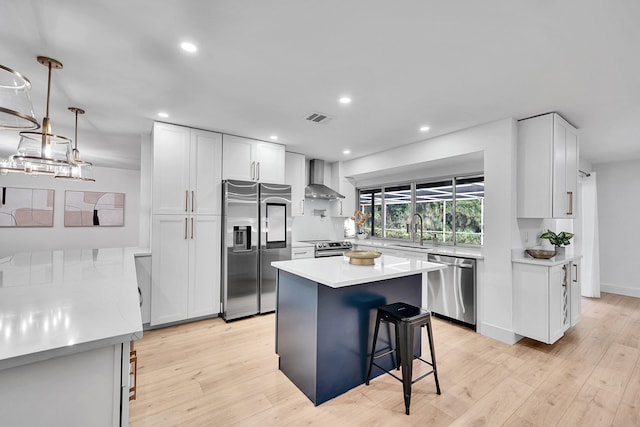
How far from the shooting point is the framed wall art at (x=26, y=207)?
542 centimetres

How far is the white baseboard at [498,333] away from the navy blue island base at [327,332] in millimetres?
1503

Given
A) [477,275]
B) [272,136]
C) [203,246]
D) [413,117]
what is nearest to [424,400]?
[477,275]

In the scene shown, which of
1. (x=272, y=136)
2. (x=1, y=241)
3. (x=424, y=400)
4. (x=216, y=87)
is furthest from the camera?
(x=1, y=241)

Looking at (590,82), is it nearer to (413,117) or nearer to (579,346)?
(413,117)

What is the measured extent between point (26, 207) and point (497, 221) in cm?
818

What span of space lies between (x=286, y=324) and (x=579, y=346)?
127 inches

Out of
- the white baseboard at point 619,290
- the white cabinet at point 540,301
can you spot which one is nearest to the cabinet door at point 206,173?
the white cabinet at point 540,301

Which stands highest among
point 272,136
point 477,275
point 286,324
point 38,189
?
point 272,136

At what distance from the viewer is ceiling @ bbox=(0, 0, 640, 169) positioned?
5.23 ft

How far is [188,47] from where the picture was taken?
1.92 m

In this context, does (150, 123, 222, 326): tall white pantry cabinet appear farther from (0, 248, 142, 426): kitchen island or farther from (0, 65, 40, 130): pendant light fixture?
(0, 248, 142, 426): kitchen island

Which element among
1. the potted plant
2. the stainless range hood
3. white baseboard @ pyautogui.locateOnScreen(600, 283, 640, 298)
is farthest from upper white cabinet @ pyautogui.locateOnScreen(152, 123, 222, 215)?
white baseboard @ pyautogui.locateOnScreen(600, 283, 640, 298)

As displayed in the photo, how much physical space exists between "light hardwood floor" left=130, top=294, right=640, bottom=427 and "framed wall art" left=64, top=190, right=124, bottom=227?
424 centimetres

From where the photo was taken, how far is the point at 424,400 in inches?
83.4
